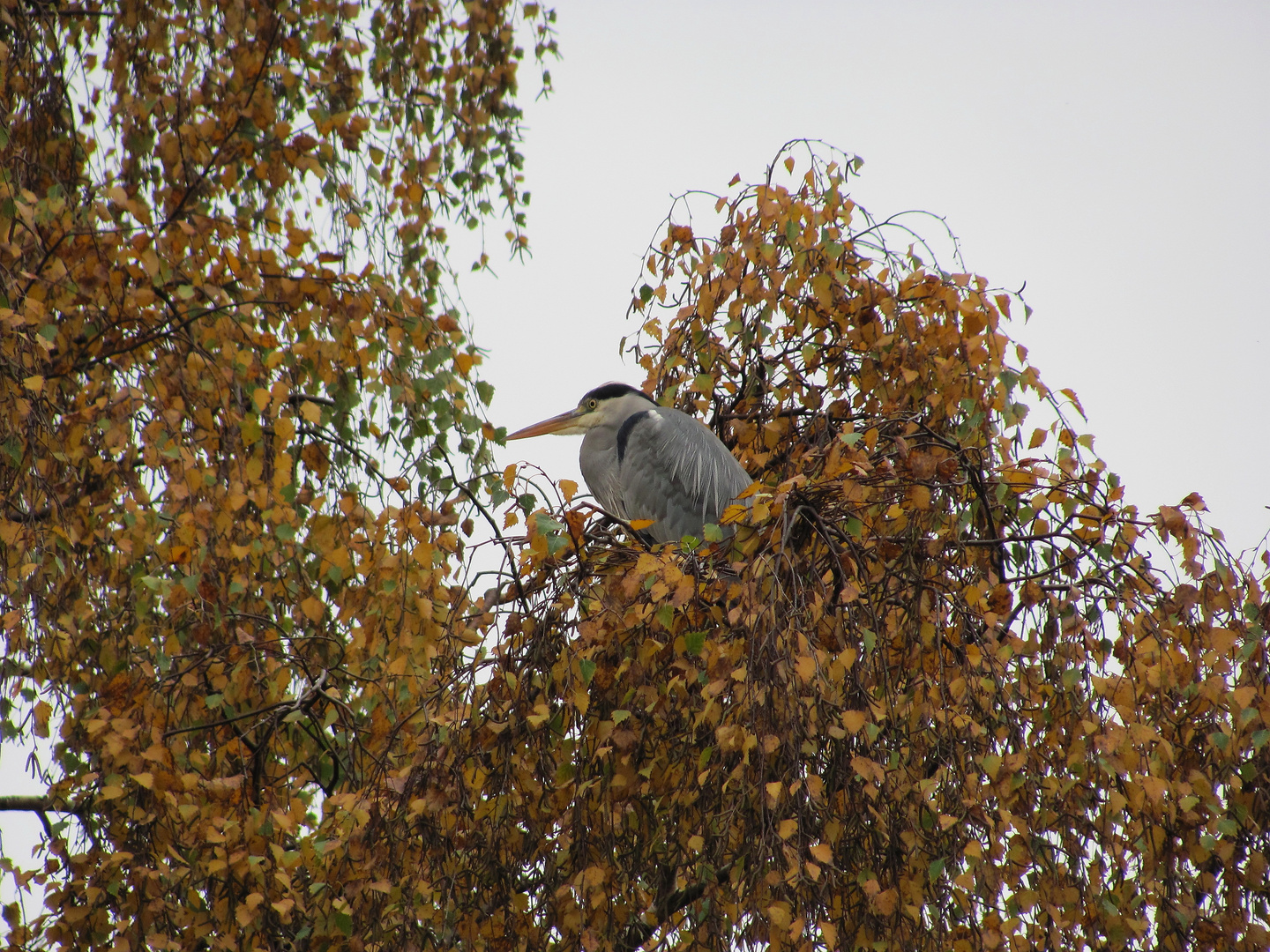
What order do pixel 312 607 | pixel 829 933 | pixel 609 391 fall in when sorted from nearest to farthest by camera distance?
pixel 829 933
pixel 312 607
pixel 609 391

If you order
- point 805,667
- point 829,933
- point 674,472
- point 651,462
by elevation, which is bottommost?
point 829,933

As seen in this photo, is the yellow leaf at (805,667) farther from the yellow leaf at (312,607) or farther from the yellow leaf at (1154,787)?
the yellow leaf at (312,607)

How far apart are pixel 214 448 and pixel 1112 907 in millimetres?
2137

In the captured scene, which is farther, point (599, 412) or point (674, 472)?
point (599, 412)

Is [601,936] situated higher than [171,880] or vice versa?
[171,880]

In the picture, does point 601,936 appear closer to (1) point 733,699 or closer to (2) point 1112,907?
(1) point 733,699

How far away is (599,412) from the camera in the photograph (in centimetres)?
477

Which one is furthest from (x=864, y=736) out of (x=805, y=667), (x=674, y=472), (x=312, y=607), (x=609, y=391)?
(x=609, y=391)

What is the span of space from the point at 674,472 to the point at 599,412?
0.84 meters

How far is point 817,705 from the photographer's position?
2.05m

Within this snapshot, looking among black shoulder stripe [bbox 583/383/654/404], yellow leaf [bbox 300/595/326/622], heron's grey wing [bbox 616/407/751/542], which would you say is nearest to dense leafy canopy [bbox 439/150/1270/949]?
yellow leaf [bbox 300/595/326/622]

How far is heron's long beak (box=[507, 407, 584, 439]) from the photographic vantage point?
4.78 metres

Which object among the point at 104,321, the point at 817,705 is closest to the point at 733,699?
the point at 817,705

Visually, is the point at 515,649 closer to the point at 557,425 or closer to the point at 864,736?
the point at 864,736
